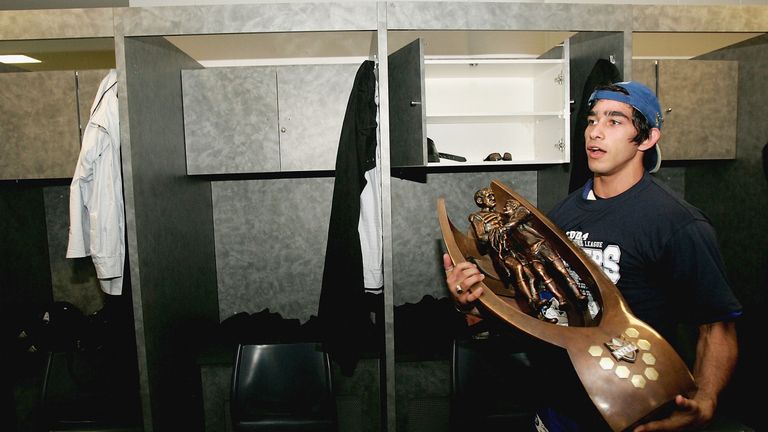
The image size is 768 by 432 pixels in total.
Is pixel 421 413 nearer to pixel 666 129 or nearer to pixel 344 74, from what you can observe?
pixel 344 74

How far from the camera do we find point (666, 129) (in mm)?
2523

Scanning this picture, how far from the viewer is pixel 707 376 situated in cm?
116

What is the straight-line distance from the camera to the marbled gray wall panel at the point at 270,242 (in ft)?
9.40

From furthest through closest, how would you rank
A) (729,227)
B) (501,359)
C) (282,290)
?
(282,290)
(729,227)
(501,359)

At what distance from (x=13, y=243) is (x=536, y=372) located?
2830mm

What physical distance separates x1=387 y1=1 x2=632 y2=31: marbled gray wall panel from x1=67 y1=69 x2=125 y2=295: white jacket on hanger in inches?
51.6

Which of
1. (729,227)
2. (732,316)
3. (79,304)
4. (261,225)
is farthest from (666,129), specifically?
(79,304)

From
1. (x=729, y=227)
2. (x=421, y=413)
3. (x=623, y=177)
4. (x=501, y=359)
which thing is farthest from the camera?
(x=729, y=227)

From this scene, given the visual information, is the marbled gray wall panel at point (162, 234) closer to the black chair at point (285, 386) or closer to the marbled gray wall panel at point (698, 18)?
the black chair at point (285, 386)

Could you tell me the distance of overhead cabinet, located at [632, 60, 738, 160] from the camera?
2.51 metres

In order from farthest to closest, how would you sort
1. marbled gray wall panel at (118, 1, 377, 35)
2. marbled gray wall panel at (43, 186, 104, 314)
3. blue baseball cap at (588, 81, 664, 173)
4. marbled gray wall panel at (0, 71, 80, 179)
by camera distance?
marbled gray wall panel at (43, 186, 104, 314), marbled gray wall panel at (0, 71, 80, 179), marbled gray wall panel at (118, 1, 377, 35), blue baseball cap at (588, 81, 664, 173)

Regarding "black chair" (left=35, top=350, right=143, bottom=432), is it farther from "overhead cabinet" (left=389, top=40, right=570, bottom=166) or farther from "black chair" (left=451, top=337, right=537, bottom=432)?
"overhead cabinet" (left=389, top=40, right=570, bottom=166)

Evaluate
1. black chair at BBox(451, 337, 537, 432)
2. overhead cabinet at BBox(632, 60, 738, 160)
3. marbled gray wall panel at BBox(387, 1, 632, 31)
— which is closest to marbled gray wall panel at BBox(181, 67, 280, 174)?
marbled gray wall panel at BBox(387, 1, 632, 31)

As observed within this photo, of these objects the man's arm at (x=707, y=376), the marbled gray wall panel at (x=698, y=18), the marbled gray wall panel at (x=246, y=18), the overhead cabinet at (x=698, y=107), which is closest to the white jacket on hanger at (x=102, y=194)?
the marbled gray wall panel at (x=246, y=18)
